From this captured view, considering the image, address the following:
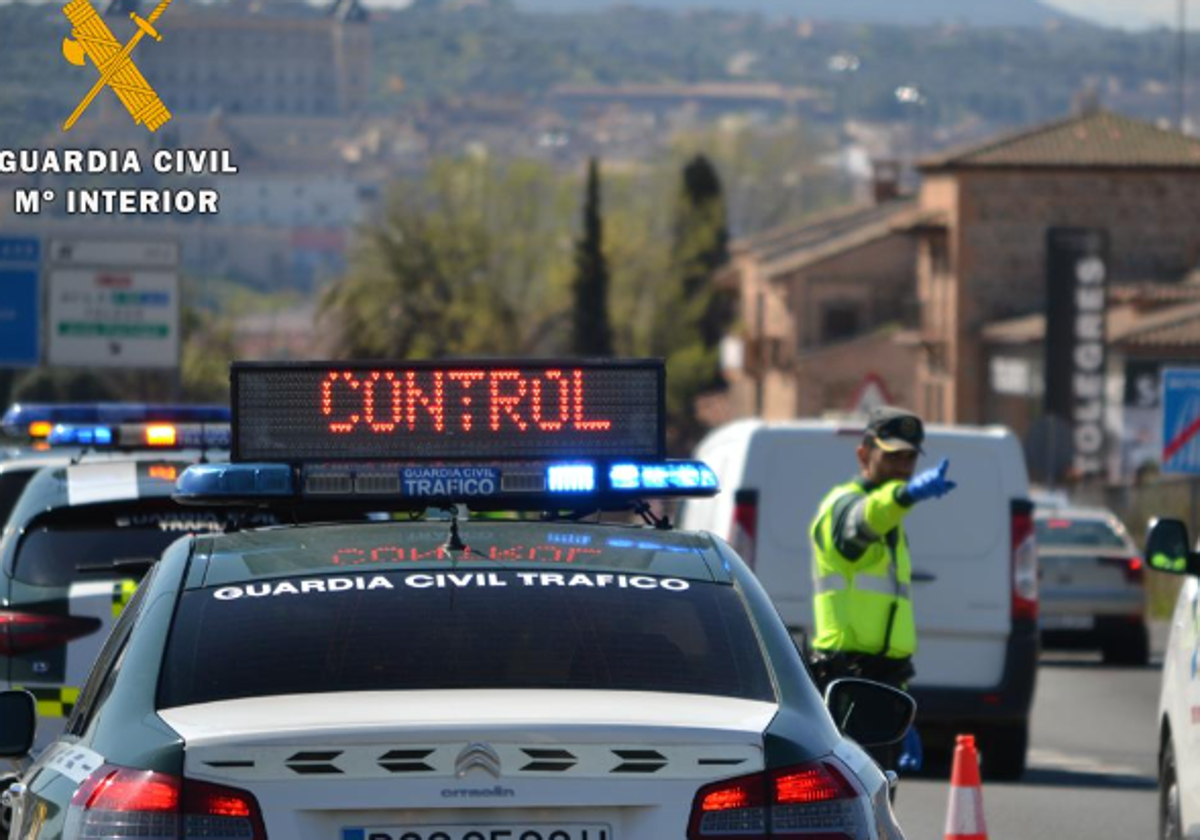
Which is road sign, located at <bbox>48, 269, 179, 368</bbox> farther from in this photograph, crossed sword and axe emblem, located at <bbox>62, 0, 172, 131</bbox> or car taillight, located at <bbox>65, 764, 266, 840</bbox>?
car taillight, located at <bbox>65, 764, 266, 840</bbox>

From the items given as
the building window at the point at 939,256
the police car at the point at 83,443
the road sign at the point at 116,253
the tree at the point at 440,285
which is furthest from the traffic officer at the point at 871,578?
the tree at the point at 440,285

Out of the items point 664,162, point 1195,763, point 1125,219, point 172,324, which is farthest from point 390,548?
point 664,162

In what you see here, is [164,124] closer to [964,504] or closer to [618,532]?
[964,504]

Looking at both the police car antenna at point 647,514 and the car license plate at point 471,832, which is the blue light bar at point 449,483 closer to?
the police car antenna at point 647,514

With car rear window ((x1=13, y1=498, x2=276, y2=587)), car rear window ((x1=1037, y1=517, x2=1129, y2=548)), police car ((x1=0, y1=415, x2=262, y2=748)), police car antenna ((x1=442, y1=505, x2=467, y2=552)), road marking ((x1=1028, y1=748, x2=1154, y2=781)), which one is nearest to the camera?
police car antenna ((x1=442, y1=505, x2=467, y2=552))

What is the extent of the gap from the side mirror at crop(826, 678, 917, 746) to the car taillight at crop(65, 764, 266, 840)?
1.83 meters

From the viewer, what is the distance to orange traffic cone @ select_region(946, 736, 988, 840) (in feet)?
31.6

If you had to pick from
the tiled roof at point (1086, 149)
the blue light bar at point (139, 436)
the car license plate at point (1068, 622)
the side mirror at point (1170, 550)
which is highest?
the tiled roof at point (1086, 149)

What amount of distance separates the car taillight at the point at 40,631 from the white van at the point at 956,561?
17.0ft

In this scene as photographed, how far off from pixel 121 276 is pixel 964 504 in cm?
2769

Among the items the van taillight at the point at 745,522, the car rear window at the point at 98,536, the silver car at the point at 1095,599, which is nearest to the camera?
the car rear window at the point at 98,536

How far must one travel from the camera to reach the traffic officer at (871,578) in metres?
11.0

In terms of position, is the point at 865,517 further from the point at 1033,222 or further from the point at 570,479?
the point at 1033,222

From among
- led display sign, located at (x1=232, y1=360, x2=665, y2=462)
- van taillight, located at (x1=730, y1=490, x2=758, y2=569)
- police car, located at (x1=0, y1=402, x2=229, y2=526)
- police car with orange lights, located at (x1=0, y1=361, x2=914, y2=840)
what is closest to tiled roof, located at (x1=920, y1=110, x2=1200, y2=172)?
van taillight, located at (x1=730, y1=490, x2=758, y2=569)
